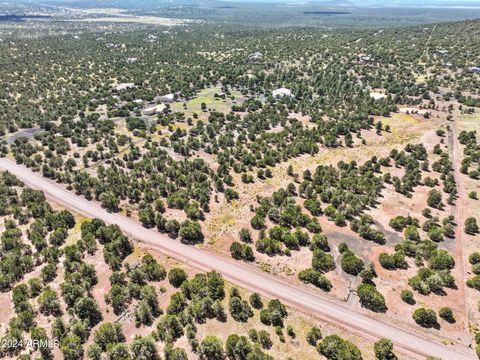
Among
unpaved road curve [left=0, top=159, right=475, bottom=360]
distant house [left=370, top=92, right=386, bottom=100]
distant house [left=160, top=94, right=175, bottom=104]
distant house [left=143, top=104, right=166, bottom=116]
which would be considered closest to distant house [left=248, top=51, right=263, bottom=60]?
distant house [left=370, top=92, right=386, bottom=100]

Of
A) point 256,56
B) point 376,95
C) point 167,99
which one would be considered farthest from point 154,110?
point 256,56

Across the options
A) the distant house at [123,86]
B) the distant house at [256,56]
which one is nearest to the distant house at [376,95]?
the distant house at [256,56]

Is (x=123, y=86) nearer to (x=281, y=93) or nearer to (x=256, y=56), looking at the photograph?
(x=281, y=93)

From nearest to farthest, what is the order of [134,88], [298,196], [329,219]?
[329,219] → [298,196] → [134,88]

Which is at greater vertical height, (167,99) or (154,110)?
(167,99)

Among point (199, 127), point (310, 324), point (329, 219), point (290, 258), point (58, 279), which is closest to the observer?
point (310, 324)

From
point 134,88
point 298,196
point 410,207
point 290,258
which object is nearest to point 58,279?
point 290,258

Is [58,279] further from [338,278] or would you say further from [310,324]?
[338,278]

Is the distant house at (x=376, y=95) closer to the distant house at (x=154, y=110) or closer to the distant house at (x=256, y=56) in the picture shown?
the distant house at (x=154, y=110)
